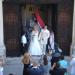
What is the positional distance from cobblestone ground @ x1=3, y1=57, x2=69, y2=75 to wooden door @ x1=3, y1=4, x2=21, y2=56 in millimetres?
610

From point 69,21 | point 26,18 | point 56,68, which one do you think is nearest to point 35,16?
point 26,18

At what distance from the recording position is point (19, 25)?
19.9 metres

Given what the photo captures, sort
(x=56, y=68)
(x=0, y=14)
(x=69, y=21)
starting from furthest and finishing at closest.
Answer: (x=69, y=21), (x=0, y=14), (x=56, y=68)

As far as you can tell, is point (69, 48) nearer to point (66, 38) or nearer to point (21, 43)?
point (66, 38)

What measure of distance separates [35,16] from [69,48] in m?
2.43

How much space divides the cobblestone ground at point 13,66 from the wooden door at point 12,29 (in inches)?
24.0

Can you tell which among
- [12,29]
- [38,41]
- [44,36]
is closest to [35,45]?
[38,41]

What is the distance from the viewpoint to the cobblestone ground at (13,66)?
1670 centimetres

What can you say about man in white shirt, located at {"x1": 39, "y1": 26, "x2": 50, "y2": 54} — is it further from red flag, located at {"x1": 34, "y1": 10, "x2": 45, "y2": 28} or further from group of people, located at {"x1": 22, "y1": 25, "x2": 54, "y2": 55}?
red flag, located at {"x1": 34, "y1": 10, "x2": 45, "y2": 28}

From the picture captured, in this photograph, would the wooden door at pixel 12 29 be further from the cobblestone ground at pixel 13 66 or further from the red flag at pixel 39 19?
the red flag at pixel 39 19

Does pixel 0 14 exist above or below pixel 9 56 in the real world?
above

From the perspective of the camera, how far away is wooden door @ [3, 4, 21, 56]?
19.6 m

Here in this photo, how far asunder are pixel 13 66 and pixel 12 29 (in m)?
2.35

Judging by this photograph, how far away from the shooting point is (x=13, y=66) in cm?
1819
